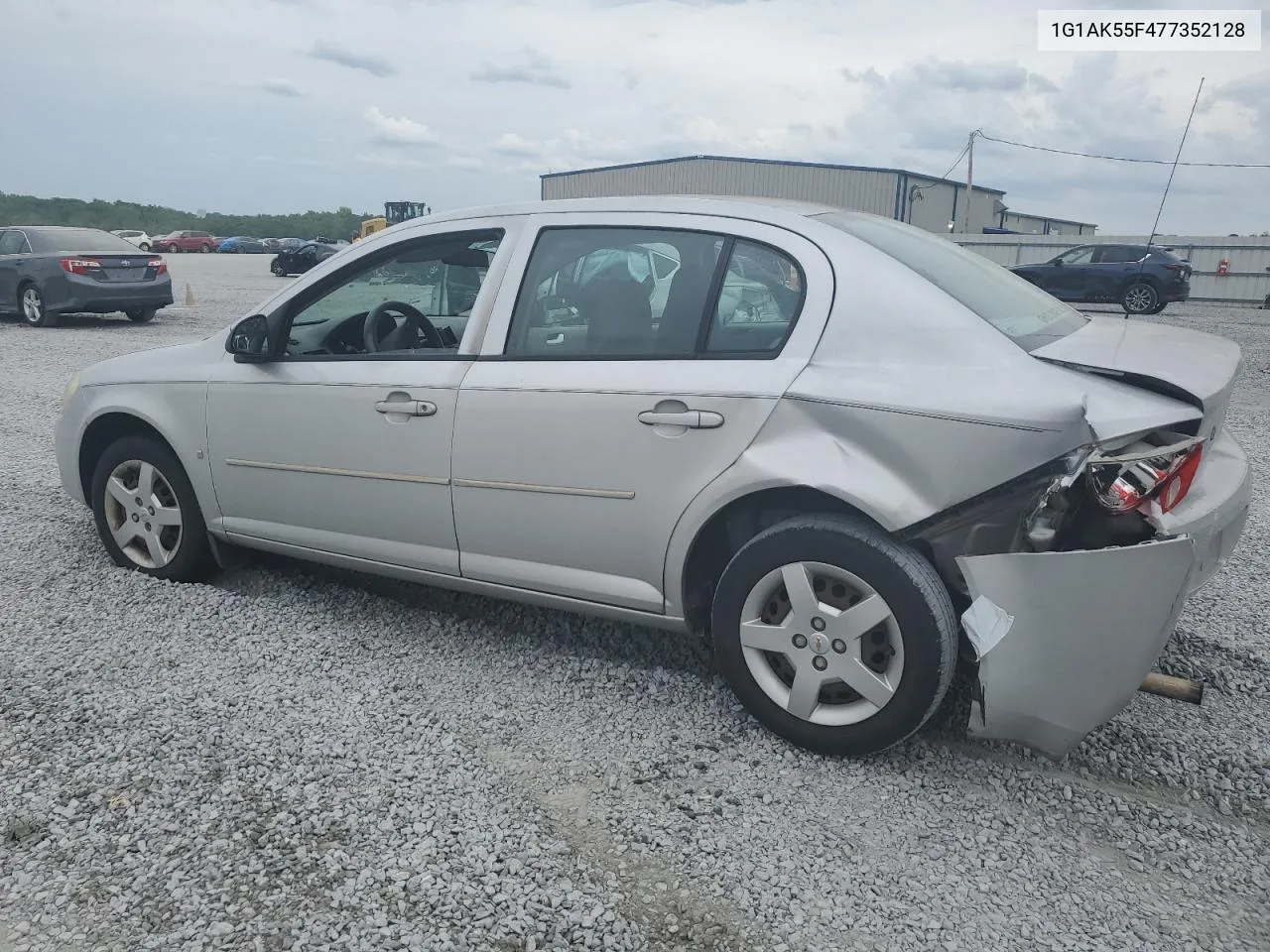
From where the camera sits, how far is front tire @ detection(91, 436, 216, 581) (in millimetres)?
4367

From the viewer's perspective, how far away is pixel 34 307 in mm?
15531

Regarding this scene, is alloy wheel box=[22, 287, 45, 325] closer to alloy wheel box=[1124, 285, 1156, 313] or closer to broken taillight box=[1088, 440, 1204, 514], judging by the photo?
broken taillight box=[1088, 440, 1204, 514]

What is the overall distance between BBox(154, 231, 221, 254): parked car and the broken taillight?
65234 millimetres

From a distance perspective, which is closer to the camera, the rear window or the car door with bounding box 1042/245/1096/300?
the rear window

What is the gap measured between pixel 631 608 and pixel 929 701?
1002mm

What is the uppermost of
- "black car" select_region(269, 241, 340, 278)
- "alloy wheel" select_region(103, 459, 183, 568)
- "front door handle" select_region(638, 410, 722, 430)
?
"front door handle" select_region(638, 410, 722, 430)

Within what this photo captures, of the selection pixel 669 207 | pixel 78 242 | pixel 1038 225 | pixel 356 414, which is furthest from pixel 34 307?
pixel 1038 225

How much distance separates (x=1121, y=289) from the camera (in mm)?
21453

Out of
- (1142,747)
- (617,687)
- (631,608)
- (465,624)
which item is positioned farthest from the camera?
(465,624)

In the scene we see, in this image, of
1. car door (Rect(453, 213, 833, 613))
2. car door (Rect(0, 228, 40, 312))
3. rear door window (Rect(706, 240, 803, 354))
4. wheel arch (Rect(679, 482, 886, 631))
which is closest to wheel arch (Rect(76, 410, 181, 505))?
car door (Rect(453, 213, 833, 613))

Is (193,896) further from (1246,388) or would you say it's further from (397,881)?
(1246,388)

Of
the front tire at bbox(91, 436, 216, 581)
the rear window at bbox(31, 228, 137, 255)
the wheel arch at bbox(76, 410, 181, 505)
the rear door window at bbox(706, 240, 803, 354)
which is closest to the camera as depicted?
the rear door window at bbox(706, 240, 803, 354)

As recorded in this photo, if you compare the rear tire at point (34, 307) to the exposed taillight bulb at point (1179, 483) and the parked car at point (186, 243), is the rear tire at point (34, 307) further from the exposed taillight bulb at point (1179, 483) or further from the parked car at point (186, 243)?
the parked car at point (186, 243)

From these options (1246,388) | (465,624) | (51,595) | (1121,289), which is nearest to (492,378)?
(465,624)
